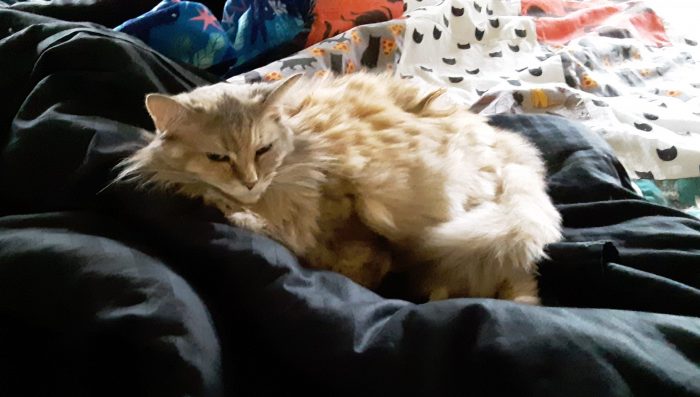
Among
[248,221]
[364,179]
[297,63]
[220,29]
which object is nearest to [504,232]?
[364,179]

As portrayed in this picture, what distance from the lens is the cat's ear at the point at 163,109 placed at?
3.09 feet

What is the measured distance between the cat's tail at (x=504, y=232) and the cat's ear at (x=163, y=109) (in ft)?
1.79

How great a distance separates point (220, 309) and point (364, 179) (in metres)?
0.42

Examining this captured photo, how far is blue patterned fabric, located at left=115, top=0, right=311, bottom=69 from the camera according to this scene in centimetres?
143

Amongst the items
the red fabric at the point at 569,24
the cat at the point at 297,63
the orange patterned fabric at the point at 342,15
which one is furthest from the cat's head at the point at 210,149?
the red fabric at the point at 569,24

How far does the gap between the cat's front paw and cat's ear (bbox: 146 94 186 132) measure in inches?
7.9

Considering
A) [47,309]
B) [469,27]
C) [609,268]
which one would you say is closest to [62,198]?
[47,309]

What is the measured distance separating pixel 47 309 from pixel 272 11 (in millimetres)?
1156

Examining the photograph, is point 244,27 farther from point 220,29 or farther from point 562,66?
point 562,66

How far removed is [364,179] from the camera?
115cm

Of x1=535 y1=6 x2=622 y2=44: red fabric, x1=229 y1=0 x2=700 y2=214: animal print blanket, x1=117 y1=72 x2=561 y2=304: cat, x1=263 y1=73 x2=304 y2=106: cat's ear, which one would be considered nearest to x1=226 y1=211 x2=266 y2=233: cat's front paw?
x1=117 y1=72 x2=561 y2=304: cat

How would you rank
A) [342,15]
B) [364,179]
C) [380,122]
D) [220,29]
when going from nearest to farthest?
[364,179] < [380,122] < [220,29] < [342,15]

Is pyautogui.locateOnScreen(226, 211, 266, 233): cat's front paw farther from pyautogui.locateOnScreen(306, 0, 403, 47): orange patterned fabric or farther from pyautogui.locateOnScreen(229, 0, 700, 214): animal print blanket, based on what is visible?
pyautogui.locateOnScreen(306, 0, 403, 47): orange patterned fabric

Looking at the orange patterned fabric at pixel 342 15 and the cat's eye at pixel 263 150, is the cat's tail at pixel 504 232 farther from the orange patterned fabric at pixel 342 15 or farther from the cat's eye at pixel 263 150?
the orange patterned fabric at pixel 342 15
